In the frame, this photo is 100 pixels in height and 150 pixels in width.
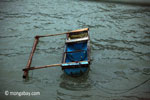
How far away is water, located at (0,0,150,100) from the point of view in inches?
274

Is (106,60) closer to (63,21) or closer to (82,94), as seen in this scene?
(82,94)

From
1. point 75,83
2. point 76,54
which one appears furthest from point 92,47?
point 75,83

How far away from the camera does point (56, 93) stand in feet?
22.5

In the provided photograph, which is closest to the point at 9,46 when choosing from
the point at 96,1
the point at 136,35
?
the point at 136,35

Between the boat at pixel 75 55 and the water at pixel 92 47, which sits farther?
the water at pixel 92 47

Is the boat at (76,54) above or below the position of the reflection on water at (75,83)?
above

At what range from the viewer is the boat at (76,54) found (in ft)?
21.0

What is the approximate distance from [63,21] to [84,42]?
17.0ft

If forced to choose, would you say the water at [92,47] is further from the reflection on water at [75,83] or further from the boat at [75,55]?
the boat at [75,55]

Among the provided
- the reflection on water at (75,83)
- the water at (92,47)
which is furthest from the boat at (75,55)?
the water at (92,47)

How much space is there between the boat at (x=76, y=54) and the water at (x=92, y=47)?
28.7 inches

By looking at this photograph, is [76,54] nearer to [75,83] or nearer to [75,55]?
[75,55]

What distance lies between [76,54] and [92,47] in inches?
78.6

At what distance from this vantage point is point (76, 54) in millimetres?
7926
